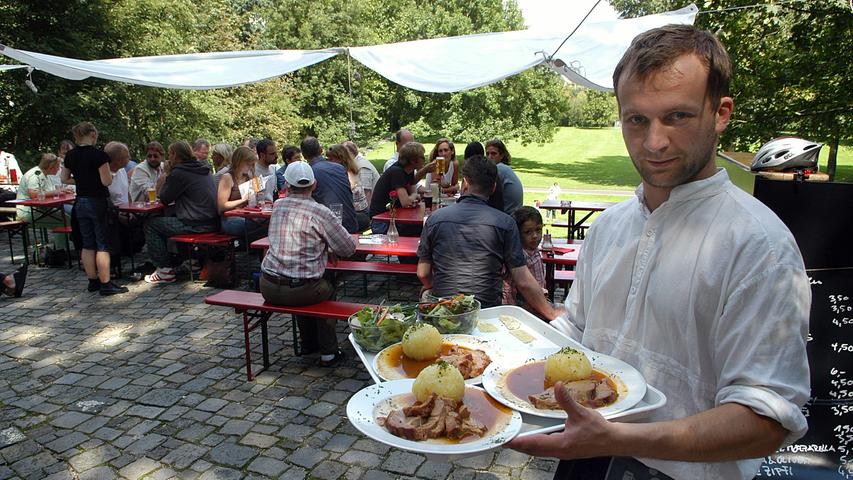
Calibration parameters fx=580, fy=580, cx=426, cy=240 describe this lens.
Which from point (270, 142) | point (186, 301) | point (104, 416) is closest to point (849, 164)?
point (270, 142)

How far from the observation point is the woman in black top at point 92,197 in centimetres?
741

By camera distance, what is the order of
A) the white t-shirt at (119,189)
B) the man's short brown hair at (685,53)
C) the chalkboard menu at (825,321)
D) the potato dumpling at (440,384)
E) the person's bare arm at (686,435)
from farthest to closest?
the white t-shirt at (119,189) → the chalkboard menu at (825,321) → the potato dumpling at (440,384) → the man's short brown hair at (685,53) → the person's bare arm at (686,435)

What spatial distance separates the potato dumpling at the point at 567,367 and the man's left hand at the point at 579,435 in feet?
1.38

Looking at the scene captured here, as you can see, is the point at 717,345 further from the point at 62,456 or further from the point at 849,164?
the point at 849,164

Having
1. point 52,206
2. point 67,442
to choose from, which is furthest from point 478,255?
point 52,206

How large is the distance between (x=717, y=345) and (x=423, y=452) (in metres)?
0.73

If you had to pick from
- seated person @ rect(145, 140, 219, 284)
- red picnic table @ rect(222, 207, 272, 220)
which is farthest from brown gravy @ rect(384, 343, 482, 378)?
seated person @ rect(145, 140, 219, 284)

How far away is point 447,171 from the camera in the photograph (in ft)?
29.7

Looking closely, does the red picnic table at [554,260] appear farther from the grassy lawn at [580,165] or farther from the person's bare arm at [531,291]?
the grassy lawn at [580,165]

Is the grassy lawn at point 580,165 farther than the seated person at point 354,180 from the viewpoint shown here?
Yes

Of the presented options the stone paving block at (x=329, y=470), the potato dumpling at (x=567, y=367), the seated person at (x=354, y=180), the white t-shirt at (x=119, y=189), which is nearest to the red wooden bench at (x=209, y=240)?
the white t-shirt at (x=119, y=189)

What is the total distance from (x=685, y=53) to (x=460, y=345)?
1.25m

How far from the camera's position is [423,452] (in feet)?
4.68

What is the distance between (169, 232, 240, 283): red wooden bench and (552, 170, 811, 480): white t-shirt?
23.1 ft
